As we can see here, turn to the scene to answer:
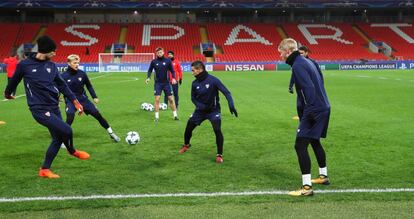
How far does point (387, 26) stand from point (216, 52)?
2704 centimetres

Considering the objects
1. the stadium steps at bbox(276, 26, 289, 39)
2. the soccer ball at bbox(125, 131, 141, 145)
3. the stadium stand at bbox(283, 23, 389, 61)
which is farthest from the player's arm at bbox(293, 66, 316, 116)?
the stadium steps at bbox(276, 26, 289, 39)

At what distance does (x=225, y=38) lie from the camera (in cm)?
6062

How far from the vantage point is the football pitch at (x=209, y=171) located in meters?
5.48

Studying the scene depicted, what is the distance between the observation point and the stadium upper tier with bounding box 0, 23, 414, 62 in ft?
183

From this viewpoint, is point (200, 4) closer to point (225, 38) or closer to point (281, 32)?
point (225, 38)

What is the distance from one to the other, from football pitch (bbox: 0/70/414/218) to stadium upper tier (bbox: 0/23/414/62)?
137ft

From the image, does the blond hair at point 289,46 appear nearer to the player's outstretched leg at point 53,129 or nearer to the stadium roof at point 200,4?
the player's outstretched leg at point 53,129

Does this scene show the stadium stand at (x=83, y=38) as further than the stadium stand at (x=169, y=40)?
No

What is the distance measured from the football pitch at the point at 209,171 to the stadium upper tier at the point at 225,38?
41842 millimetres

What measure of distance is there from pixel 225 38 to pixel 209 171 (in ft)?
178

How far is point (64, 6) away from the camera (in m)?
57.0

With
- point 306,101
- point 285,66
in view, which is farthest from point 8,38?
point 306,101

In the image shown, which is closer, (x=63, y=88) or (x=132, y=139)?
(x=63, y=88)

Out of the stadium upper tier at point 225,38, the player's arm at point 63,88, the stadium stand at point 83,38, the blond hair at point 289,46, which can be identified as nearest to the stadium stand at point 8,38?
the stadium upper tier at point 225,38
